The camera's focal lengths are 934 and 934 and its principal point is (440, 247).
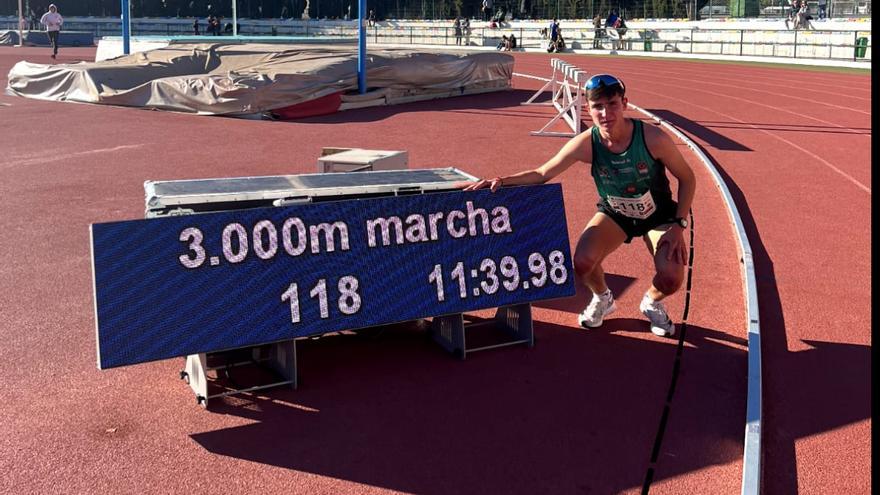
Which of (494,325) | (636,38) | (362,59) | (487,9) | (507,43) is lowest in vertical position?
(494,325)

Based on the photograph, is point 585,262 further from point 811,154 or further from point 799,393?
point 811,154

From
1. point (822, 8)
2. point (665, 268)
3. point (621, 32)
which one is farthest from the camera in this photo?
point (621, 32)

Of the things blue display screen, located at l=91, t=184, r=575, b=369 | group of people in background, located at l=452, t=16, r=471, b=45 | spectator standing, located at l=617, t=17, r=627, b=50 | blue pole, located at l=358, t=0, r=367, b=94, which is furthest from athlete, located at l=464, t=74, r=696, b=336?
group of people in background, located at l=452, t=16, r=471, b=45

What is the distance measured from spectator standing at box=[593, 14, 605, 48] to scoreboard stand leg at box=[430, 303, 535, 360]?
4100cm

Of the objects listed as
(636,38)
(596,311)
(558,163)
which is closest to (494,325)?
(596,311)

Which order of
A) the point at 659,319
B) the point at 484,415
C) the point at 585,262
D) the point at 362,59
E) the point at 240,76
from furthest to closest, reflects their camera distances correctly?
the point at 362,59, the point at 240,76, the point at 659,319, the point at 585,262, the point at 484,415

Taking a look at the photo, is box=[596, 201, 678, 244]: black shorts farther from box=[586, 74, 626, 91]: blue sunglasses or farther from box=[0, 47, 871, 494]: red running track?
box=[586, 74, 626, 91]: blue sunglasses

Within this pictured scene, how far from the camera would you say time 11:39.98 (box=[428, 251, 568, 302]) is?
538 centimetres

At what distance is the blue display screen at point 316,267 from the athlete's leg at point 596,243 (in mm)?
147

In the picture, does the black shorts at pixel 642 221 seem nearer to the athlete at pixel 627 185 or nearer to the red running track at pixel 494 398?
the athlete at pixel 627 185

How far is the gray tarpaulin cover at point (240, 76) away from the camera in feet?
60.0

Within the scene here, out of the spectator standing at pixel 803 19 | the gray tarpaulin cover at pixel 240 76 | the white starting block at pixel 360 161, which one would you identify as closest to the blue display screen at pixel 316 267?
the white starting block at pixel 360 161

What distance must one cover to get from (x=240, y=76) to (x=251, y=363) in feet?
47.0

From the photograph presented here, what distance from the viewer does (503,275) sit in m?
5.54
